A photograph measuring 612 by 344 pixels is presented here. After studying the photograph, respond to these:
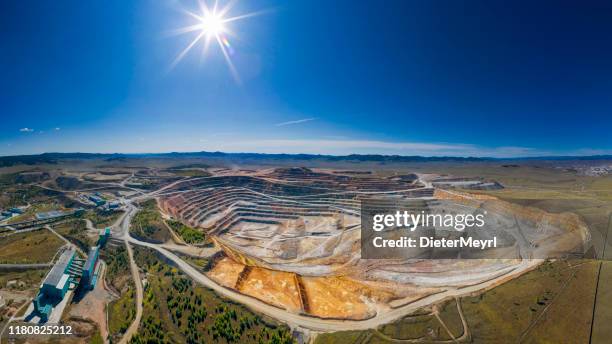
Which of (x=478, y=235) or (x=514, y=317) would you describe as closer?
(x=514, y=317)

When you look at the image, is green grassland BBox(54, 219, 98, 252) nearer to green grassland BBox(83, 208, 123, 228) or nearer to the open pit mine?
green grassland BBox(83, 208, 123, 228)

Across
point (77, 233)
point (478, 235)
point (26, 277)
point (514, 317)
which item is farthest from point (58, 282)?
point (478, 235)

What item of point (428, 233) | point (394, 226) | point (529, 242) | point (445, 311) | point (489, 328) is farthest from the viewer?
point (394, 226)

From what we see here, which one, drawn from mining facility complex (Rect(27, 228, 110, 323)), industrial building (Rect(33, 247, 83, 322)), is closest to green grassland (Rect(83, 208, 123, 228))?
mining facility complex (Rect(27, 228, 110, 323))

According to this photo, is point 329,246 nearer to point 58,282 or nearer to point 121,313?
point 121,313

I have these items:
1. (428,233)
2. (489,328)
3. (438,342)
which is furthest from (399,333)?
(428,233)

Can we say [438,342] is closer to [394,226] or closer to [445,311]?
[445,311]

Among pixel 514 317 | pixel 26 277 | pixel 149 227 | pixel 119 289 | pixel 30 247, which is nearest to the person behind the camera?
pixel 514 317
